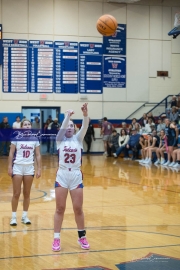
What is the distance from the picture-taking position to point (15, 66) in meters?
27.1

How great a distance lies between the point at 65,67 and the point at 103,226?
19.4 meters

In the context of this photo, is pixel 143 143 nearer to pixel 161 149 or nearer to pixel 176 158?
pixel 161 149

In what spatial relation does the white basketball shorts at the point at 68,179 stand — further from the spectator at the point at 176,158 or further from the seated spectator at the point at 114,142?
the seated spectator at the point at 114,142

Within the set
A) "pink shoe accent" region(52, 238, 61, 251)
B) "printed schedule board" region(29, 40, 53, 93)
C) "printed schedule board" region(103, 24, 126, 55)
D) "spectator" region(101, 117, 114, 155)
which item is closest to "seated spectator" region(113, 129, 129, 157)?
"spectator" region(101, 117, 114, 155)

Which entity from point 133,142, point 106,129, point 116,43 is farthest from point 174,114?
point 116,43

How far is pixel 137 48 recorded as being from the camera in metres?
29.3

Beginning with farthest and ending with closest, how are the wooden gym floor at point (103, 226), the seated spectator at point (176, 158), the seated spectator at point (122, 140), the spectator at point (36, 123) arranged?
1. the spectator at point (36, 123)
2. the seated spectator at point (122, 140)
3. the seated spectator at point (176, 158)
4. the wooden gym floor at point (103, 226)

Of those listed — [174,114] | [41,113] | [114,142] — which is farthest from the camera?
[41,113]

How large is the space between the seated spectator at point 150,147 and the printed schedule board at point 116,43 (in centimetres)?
753

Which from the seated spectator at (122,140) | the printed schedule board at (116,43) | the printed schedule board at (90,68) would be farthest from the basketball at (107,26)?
the printed schedule board at (116,43)

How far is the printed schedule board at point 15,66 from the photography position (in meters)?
27.0

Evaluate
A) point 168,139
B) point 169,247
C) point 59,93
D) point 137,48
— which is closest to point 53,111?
point 59,93

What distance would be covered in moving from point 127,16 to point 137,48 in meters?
1.88

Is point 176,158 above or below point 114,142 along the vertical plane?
below
